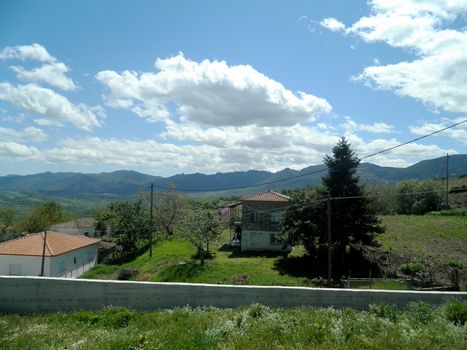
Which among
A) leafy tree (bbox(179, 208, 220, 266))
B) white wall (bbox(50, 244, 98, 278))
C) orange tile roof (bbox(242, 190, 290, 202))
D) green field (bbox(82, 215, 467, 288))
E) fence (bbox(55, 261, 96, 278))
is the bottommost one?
fence (bbox(55, 261, 96, 278))

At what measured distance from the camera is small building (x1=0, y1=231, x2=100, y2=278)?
3431 cm

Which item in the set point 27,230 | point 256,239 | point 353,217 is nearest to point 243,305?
point 353,217

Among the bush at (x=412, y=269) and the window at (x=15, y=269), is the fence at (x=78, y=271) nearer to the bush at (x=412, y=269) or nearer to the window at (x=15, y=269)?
the window at (x=15, y=269)

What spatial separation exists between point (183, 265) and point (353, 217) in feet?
47.3

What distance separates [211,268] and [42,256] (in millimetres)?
14858

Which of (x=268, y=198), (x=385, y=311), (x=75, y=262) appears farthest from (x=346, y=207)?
(x=75, y=262)

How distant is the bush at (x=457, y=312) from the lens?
8945 millimetres

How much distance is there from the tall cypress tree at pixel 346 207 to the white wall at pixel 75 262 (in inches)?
960

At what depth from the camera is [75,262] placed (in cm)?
3991

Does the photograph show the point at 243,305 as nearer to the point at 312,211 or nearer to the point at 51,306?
the point at 51,306

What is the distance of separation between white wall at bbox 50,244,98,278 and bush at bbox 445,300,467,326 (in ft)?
108

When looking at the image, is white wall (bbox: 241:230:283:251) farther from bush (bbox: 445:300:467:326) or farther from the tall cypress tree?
bush (bbox: 445:300:467:326)

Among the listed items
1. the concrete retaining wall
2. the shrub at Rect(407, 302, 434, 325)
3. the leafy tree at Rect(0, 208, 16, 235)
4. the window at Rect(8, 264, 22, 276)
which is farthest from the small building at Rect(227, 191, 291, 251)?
the leafy tree at Rect(0, 208, 16, 235)

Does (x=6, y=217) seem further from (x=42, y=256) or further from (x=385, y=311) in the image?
(x=385, y=311)
